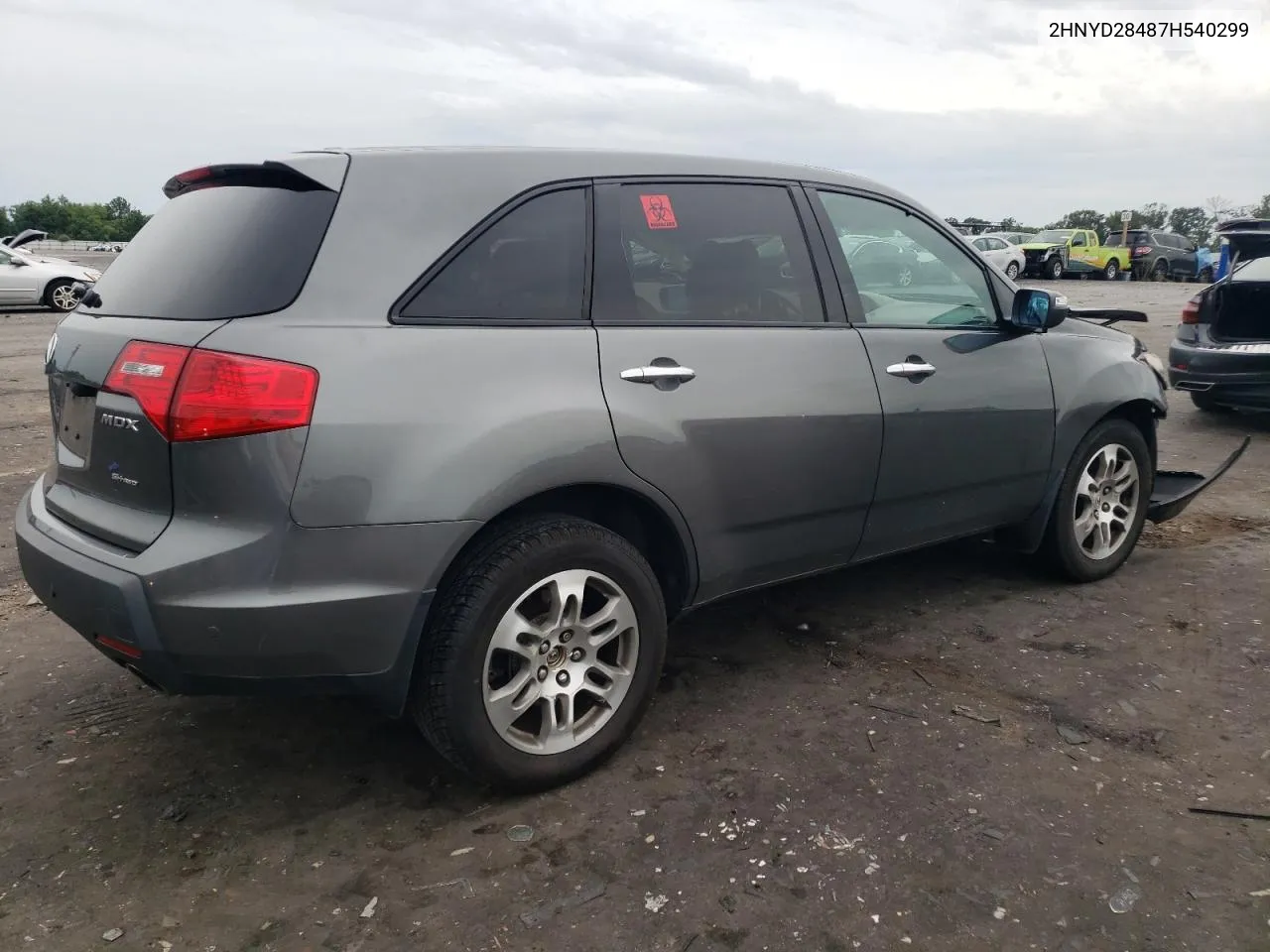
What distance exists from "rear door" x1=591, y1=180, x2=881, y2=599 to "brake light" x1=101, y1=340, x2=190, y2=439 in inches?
42.5

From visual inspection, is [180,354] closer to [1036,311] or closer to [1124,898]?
[1124,898]

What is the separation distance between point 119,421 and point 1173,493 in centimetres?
457

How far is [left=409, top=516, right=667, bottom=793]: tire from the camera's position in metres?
2.63

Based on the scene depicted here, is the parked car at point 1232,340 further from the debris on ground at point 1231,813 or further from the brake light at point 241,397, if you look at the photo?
the brake light at point 241,397

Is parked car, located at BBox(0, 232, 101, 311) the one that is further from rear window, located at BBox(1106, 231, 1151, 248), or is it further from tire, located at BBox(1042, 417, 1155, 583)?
rear window, located at BBox(1106, 231, 1151, 248)

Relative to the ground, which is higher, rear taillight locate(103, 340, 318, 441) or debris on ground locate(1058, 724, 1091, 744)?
rear taillight locate(103, 340, 318, 441)

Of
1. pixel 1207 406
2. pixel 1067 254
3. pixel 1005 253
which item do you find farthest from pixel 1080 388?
pixel 1067 254

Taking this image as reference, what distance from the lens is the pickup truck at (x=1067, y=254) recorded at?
107ft

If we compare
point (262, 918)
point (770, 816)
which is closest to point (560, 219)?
point (770, 816)

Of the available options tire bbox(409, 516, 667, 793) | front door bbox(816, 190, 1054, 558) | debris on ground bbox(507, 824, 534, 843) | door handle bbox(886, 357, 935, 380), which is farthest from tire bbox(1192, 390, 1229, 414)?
debris on ground bbox(507, 824, 534, 843)

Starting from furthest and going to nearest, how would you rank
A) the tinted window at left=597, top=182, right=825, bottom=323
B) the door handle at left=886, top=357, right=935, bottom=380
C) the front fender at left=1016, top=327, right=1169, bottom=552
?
1. the front fender at left=1016, top=327, right=1169, bottom=552
2. the door handle at left=886, top=357, right=935, bottom=380
3. the tinted window at left=597, top=182, right=825, bottom=323

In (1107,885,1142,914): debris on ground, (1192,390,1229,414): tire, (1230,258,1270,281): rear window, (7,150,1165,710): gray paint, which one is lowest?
(1107,885,1142,914): debris on ground

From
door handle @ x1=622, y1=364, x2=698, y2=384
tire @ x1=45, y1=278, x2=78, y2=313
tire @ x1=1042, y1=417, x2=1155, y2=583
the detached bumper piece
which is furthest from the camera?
tire @ x1=45, y1=278, x2=78, y2=313

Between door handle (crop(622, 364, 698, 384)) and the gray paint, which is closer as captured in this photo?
the gray paint
